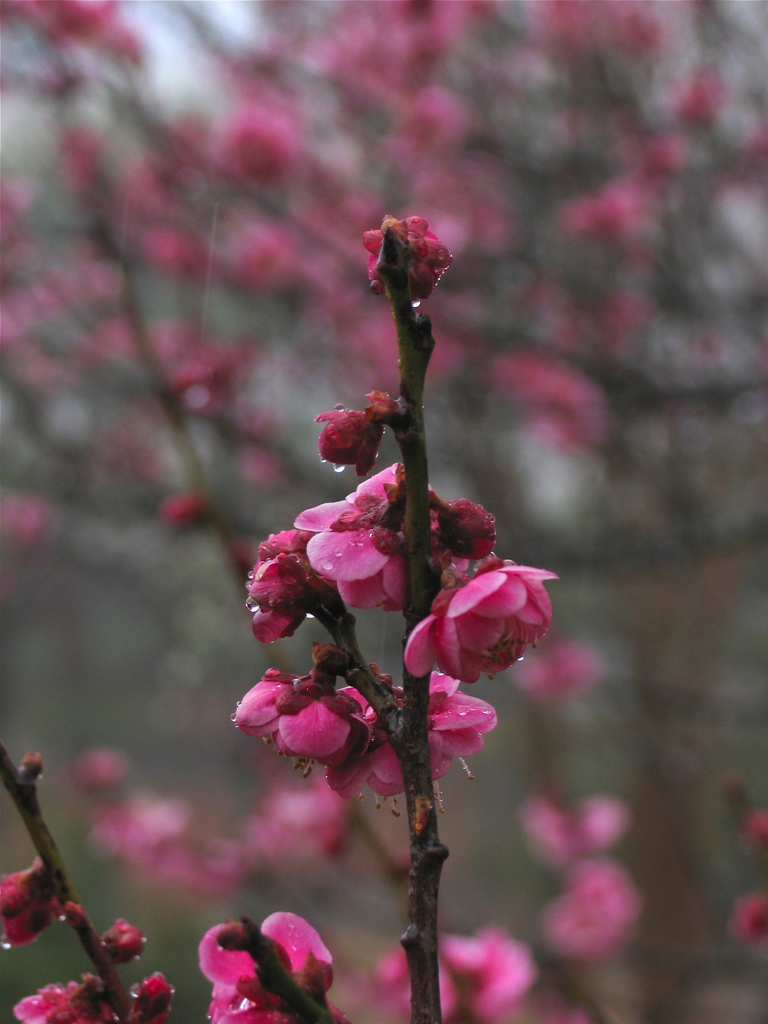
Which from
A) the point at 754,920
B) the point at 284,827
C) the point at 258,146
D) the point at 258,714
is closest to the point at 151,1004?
the point at 258,714

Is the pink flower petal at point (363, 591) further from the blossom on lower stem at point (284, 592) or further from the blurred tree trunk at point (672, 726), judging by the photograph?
the blurred tree trunk at point (672, 726)

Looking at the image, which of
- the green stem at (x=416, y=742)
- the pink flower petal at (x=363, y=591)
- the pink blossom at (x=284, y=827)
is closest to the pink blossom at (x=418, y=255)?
the green stem at (x=416, y=742)

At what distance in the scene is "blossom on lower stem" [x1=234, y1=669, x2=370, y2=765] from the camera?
37 centimetres

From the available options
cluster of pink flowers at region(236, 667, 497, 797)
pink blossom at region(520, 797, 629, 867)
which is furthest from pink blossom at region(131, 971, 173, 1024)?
pink blossom at region(520, 797, 629, 867)

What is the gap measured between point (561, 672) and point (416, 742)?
2.82 m

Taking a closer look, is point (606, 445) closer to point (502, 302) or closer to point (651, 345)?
point (651, 345)

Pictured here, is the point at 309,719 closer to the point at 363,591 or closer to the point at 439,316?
the point at 363,591

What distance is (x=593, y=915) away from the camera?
8.80ft

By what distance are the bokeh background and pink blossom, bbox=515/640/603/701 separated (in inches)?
0.7

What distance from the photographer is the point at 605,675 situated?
321 cm

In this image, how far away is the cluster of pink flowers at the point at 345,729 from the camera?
0.37 meters

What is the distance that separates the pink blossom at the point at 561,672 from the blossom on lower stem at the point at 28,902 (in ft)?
9.04

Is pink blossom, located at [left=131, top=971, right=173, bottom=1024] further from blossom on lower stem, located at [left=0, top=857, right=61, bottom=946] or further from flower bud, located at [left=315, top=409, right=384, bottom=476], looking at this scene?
flower bud, located at [left=315, top=409, right=384, bottom=476]

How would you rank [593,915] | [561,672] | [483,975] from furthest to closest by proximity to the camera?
[561,672] < [593,915] < [483,975]
